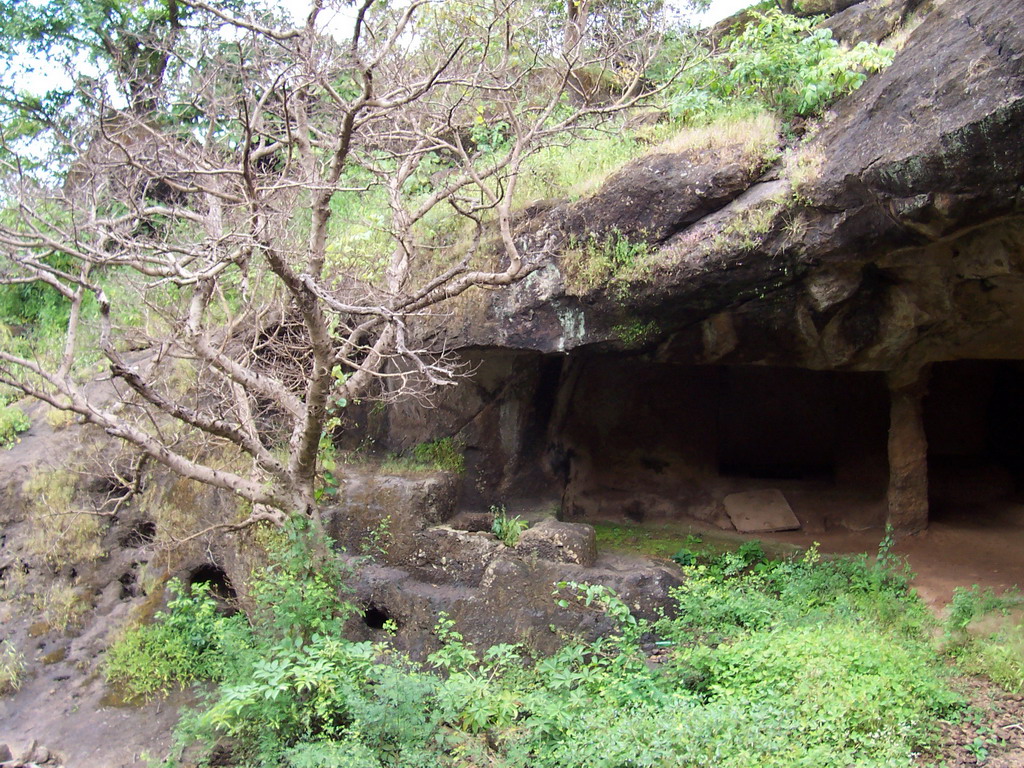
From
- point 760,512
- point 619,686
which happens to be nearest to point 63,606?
point 619,686

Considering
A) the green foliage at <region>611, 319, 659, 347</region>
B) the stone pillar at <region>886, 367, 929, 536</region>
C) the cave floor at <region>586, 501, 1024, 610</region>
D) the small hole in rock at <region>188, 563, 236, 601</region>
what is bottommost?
the small hole in rock at <region>188, 563, 236, 601</region>

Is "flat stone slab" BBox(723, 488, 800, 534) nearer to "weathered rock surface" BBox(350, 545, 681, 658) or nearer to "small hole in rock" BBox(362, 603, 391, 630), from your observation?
"weathered rock surface" BBox(350, 545, 681, 658)

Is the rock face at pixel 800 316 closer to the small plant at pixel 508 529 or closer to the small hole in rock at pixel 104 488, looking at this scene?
the small plant at pixel 508 529

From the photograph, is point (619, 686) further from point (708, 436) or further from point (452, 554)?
point (708, 436)

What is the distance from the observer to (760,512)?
10.0 metres

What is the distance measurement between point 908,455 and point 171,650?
8.07 m

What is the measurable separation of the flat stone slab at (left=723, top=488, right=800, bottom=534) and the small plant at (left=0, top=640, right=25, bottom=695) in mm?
8135

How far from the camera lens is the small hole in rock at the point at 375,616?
8094 millimetres

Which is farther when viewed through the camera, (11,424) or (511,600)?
(11,424)

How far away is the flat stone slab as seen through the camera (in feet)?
32.2

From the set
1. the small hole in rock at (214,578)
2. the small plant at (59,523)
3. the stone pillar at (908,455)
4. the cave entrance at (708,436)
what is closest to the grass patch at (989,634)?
the stone pillar at (908,455)

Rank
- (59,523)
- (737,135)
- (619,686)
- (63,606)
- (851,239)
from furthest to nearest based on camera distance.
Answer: (59,523) → (63,606) → (737,135) → (851,239) → (619,686)

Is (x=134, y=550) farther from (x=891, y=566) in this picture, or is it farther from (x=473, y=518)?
(x=891, y=566)

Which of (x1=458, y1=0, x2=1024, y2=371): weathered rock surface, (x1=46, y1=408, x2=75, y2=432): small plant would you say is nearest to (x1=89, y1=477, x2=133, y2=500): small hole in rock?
(x1=46, y1=408, x2=75, y2=432): small plant
